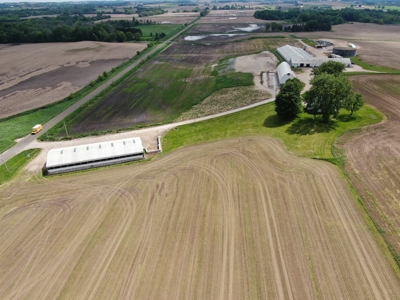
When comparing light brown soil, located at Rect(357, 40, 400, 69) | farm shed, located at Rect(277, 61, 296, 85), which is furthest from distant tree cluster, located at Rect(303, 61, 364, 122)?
light brown soil, located at Rect(357, 40, 400, 69)

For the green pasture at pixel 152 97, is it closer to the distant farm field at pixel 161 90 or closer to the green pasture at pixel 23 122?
the distant farm field at pixel 161 90

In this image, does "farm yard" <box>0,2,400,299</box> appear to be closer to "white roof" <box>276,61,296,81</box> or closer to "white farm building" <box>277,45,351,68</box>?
"white roof" <box>276,61,296,81</box>

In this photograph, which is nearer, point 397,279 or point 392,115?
point 397,279

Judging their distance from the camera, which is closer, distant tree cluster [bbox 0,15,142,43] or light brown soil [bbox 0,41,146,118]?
light brown soil [bbox 0,41,146,118]

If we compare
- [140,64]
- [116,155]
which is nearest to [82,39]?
[140,64]

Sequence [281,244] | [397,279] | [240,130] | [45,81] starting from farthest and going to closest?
[45,81] < [240,130] < [281,244] < [397,279]

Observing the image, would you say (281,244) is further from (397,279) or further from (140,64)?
(140,64)
